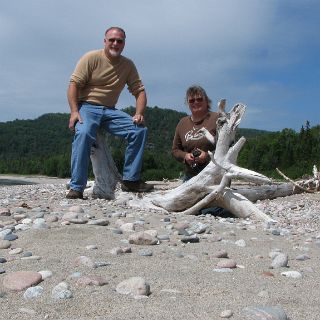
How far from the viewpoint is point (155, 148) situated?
61.0 meters

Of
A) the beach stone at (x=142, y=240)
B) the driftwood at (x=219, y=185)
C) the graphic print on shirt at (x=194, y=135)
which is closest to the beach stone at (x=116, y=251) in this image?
the beach stone at (x=142, y=240)

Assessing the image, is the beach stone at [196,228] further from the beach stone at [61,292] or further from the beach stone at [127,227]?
the beach stone at [61,292]

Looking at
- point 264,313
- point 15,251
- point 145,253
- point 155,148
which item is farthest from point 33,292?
point 155,148

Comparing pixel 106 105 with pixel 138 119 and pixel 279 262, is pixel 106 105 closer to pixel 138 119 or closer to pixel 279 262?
pixel 138 119

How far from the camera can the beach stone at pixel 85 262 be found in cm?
331

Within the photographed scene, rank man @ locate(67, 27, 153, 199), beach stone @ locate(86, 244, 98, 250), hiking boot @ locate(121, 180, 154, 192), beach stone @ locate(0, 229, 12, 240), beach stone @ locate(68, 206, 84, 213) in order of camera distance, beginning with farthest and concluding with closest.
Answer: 1. hiking boot @ locate(121, 180, 154, 192)
2. man @ locate(67, 27, 153, 199)
3. beach stone @ locate(68, 206, 84, 213)
4. beach stone @ locate(0, 229, 12, 240)
5. beach stone @ locate(86, 244, 98, 250)

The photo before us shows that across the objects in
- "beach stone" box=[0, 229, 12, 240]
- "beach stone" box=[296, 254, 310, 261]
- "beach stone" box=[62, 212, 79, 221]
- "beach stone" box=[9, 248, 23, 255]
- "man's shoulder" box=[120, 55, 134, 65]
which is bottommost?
"beach stone" box=[296, 254, 310, 261]

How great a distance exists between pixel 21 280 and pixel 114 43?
4.66m

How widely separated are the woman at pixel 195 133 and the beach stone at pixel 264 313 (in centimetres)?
434

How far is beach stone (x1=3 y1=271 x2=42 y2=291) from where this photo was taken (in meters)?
2.86

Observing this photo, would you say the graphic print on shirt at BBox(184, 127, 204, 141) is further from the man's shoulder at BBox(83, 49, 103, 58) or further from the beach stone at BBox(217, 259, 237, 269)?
the beach stone at BBox(217, 259, 237, 269)

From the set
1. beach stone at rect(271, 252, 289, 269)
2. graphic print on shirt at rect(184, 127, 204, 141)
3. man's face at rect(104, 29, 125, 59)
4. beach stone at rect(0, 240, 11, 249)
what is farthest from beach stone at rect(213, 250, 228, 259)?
man's face at rect(104, 29, 125, 59)

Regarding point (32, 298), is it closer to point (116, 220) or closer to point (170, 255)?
point (170, 255)

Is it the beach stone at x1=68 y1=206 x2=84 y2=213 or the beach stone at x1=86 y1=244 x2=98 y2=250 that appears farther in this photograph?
the beach stone at x1=68 y1=206 x2=84 y2=213
